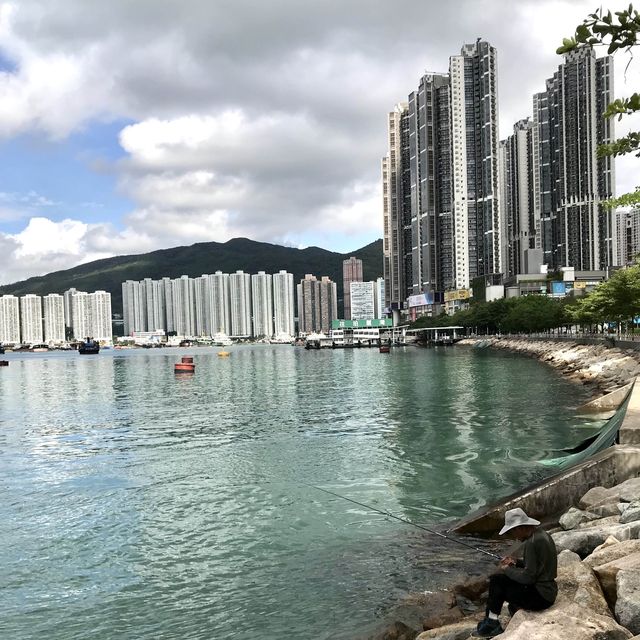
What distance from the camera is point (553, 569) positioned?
6.31 m

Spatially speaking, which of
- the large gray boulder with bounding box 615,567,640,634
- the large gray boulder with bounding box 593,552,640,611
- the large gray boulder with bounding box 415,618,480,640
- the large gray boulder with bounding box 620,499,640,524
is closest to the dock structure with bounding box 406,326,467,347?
the large gray boulder with bounding box 620,499,640,524

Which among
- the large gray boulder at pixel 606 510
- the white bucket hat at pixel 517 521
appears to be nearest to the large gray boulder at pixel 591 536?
the large gray boulder at pixel 606 510

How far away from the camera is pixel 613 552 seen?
728 cm

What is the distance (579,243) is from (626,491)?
161 metres

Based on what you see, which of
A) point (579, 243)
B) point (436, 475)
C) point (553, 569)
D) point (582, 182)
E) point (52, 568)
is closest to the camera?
point (553, 569)

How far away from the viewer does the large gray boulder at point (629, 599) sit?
5.75 meters

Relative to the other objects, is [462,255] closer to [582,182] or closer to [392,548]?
[582,182]

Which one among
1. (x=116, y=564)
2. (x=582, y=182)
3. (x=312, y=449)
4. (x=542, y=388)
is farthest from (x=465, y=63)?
(x=116, y=564)

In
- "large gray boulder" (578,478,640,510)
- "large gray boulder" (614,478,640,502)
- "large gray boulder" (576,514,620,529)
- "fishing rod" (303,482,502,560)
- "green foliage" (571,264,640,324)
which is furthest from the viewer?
"green foliage" (571,264,640,324)

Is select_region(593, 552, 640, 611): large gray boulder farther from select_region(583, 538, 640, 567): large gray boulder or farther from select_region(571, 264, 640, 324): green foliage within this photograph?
select_region(571, 264, 640, 324): green foliage

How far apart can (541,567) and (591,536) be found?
107 inches

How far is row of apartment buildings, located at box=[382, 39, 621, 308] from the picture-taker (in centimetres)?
14650

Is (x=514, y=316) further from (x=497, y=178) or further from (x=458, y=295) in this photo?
(x=497, y=178)

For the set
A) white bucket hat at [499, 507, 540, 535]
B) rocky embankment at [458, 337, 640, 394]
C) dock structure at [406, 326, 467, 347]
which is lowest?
dock structure at [406, 326, 467, 347]
